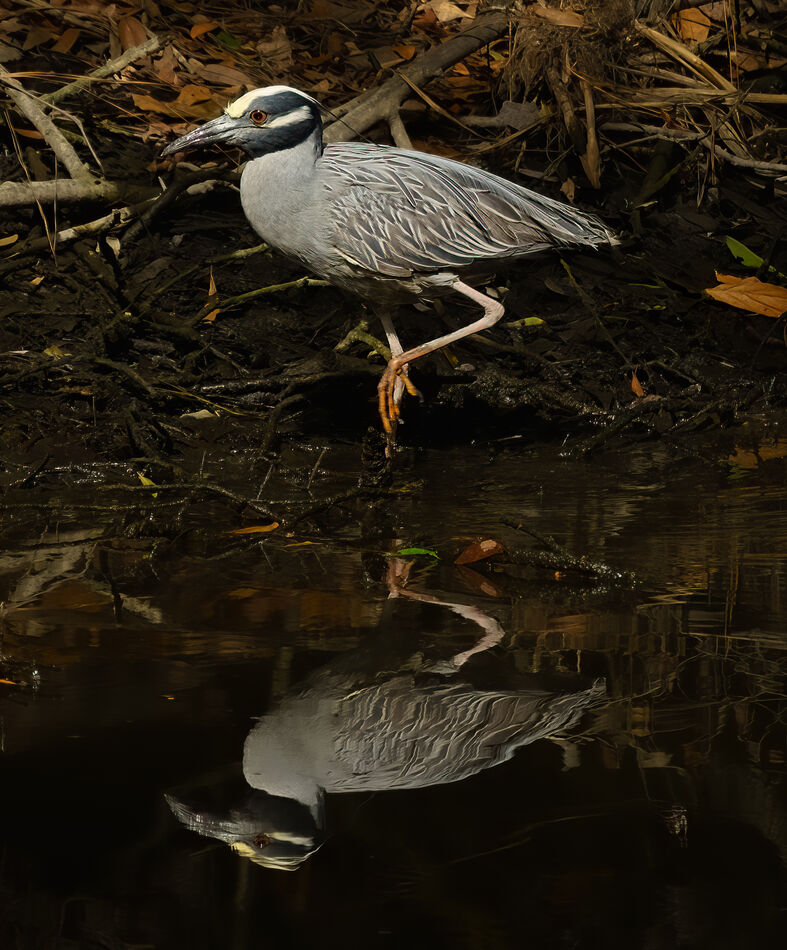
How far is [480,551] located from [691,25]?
5407 millimetres

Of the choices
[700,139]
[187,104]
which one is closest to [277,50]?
[187,104]

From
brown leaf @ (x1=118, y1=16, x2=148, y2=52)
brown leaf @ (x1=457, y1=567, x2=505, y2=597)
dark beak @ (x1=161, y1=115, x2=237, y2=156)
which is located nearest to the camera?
brown leaf @ (x1=457, y1=567, x2=505, y2=597)

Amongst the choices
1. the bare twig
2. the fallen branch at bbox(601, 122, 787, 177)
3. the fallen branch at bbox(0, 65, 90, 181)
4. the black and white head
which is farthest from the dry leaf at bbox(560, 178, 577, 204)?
the fallen branch at bbox(0, 65, 90, 181)

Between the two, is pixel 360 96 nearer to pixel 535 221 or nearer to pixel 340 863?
pixel 535 221

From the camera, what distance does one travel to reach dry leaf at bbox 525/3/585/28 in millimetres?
7204

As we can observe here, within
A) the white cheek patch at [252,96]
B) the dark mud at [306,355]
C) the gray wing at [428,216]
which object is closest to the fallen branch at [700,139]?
the dark mud at [306,355]

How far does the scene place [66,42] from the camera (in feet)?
25.2

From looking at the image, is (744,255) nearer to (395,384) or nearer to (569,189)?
(569,189)

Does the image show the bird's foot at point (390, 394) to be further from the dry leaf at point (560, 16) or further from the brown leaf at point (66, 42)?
the brown leaf at point (66, 42)

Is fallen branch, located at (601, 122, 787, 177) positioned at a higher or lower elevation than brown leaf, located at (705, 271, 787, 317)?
higher

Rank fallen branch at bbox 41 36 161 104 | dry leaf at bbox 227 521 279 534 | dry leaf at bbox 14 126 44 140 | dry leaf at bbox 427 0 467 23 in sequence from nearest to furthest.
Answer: dry leaf at bbox 227 521 279 534 < fallen branch at bbox 41 36 161 104 < dry leaf at bbox 14 126 44 140 < dry leaf at bbox 427 0 467 23

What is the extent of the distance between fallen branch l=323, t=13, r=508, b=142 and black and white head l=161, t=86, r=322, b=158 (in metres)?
1.53

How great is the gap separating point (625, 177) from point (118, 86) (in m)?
3.19

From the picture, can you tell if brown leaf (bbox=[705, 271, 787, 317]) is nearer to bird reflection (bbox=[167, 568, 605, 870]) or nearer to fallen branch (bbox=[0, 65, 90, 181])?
fallen branch (bbox=[0, 65, 90, 181])
